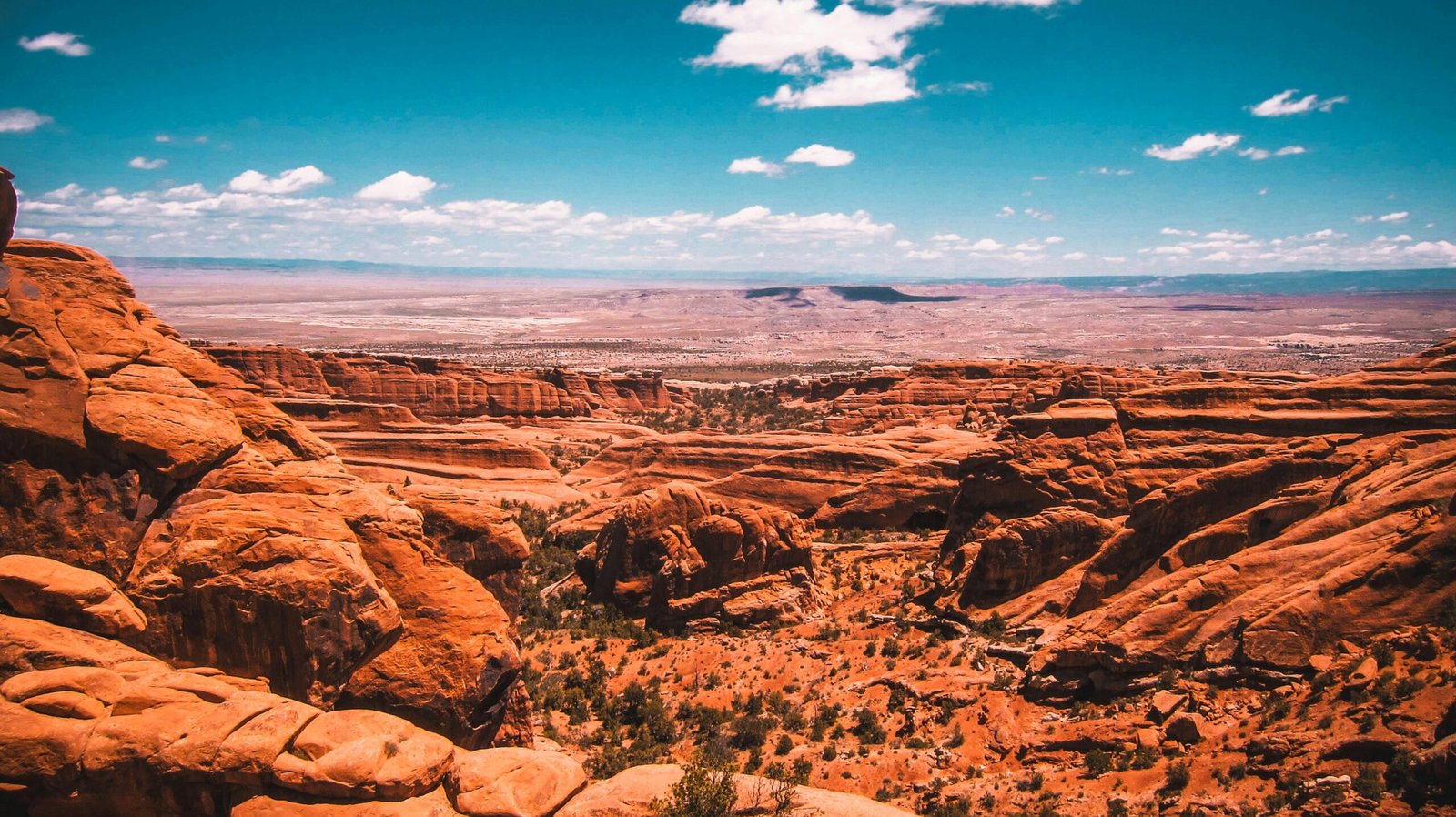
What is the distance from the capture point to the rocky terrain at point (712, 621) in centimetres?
1062

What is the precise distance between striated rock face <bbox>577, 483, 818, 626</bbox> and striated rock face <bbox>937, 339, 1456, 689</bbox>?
4.46 metres

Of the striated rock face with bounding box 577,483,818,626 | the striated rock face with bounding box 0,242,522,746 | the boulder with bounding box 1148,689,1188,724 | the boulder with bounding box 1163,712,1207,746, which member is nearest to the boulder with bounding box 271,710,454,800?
the striated rock face with bounding box 0,242,522,746

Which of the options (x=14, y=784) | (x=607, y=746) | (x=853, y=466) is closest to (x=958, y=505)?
(x=853, y=466)

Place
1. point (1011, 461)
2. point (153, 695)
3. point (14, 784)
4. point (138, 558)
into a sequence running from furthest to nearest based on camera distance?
point (1011, 461) → point (138, 558) → point (153, 695) → point (14, 784)

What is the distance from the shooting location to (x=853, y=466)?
3525 cm

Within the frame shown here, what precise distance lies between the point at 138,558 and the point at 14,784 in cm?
311

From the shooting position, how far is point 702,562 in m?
25.5

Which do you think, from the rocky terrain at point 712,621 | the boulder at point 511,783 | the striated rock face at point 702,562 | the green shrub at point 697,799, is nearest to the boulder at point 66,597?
the rocky terrain at point 712,621

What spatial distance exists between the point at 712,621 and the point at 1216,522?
12.6 m

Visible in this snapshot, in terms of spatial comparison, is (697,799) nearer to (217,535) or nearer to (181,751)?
(181,751)

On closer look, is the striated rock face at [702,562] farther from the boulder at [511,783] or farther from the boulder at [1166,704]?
the boulder at [511,783]

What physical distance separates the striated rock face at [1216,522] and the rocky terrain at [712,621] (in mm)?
74

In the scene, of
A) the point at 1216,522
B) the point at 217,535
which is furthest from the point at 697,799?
the point at 1216,522

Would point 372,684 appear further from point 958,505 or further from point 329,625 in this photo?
point 958,505
